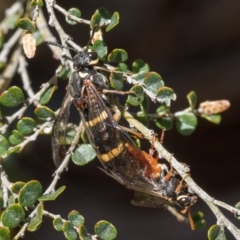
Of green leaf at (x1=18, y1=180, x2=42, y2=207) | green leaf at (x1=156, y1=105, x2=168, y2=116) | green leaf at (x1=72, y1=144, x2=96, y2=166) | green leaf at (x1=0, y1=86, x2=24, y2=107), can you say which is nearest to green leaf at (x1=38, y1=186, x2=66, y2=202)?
green leaf at (x1=18, y1=180, x2=42, y2=207)

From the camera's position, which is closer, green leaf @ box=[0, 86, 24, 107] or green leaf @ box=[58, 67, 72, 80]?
green leaf @ box=[0, 86, 24, 107]

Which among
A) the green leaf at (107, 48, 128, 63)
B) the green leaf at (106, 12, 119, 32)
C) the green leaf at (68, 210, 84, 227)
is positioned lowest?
the green leaf at (68, 210, 84, 227)

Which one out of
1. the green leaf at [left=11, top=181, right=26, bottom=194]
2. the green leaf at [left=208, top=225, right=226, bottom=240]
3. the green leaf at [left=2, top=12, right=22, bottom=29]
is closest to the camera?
the green leaf at [left=208, top=225, right=226, bottom=240]

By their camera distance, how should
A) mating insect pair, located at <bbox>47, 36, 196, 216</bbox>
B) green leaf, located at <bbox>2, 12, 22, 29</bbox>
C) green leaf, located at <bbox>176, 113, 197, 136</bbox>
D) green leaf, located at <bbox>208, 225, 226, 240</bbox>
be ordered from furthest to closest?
1. green leaf, located at <bbox>2, 12, 22, 29</bbox>
2. green leaf, located at <bbox>176, 113, 197, 136</bbox>
3. mating insect pair, located at <bbox>47, 36, 196, 216</bbox>
4. green leaf, located at <bbox>208, 225, 226, 240</bbox>

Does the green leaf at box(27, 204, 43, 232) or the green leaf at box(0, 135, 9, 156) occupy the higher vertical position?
the green leaf at box(0, 135, 9, 156)

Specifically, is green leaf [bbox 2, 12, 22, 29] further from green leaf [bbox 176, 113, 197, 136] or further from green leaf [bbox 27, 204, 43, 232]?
green leaf [bbox 27, 204, 43, 232]

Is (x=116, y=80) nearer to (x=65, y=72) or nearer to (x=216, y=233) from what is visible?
(x=65, y=72)

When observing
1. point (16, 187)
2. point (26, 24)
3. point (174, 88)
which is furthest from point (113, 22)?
point (174, 88)
